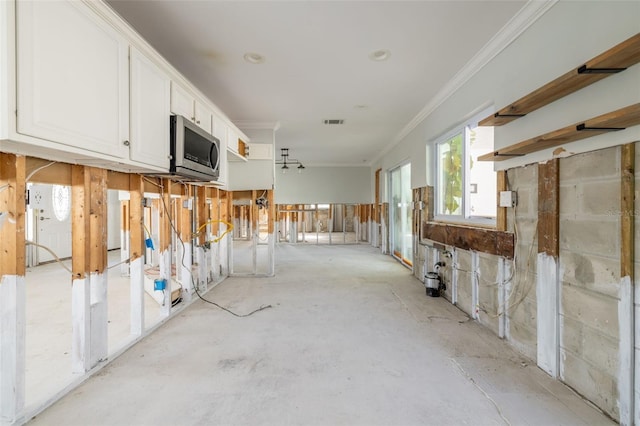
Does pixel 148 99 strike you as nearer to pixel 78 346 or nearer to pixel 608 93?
pixel 78 346

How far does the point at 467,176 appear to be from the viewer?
3381mm

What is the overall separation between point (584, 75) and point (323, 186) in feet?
25.7

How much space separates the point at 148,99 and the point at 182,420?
6.79 feet

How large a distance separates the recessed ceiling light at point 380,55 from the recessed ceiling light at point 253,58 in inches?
40.8

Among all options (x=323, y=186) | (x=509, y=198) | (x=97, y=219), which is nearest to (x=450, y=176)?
(x=509, y=198)

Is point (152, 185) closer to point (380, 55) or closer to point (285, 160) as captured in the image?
point (380, 55)

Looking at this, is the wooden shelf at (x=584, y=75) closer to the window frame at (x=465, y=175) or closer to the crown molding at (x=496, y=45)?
the crown molding at (x=496, y=45)

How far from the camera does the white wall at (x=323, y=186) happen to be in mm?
9266

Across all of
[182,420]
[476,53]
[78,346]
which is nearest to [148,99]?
[78,346]

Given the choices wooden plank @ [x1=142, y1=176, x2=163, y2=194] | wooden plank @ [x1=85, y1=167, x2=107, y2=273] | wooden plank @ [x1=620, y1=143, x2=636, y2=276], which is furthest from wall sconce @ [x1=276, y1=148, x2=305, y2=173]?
wooden plank @ [x1=620, y1=143, x2=636, y2=276]

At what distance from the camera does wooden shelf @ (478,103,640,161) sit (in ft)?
4.52

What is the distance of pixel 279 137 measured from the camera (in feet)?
19.5

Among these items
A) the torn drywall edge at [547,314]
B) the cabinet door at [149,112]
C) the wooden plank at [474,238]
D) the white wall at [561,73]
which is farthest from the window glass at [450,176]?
the cabinet door at [149,112]

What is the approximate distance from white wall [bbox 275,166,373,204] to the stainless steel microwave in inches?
239
